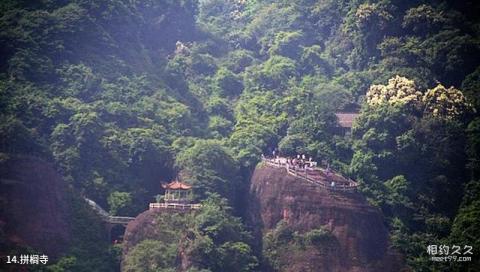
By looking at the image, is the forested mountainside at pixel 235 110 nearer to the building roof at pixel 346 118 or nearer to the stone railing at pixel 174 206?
the building roof at pixel 346 118

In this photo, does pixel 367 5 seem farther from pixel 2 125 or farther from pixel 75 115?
pixel 2 125

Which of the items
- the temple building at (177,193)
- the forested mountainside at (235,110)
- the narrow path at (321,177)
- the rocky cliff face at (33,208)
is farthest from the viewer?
the forested mountainside at (235,110)

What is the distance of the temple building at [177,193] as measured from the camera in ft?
Result: 145

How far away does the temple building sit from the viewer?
145 feet

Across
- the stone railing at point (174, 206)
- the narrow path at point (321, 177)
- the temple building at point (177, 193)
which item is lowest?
the stone railing at point (174, 206)

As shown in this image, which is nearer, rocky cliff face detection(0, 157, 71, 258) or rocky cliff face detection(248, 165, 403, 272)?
rocky cliff face detection(0, 157, 71, 258)

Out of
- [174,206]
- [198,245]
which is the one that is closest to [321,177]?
[174,206]

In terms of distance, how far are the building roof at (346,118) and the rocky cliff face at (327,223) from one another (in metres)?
7.45

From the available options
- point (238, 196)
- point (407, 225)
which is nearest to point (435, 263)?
point (407, 225)

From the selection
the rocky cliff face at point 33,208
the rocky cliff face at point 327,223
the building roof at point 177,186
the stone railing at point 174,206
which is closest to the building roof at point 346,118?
the rocky cliff face at point 327,223

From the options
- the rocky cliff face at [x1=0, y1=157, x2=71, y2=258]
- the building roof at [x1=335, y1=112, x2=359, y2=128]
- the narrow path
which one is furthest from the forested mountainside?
the narrow path

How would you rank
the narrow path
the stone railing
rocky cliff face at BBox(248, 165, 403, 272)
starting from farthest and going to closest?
the narrow path → the stone railing → rocky cliff face at BBox(248, 165, 403, 272)

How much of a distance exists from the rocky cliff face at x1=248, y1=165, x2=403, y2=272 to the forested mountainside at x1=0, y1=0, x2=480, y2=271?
104 centimetres

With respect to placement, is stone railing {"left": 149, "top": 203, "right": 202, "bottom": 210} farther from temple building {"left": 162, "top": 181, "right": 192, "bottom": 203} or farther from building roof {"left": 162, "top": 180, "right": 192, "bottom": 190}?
building roof {"left": 162, "top": 180, "right": 192, "bottom": 190}
